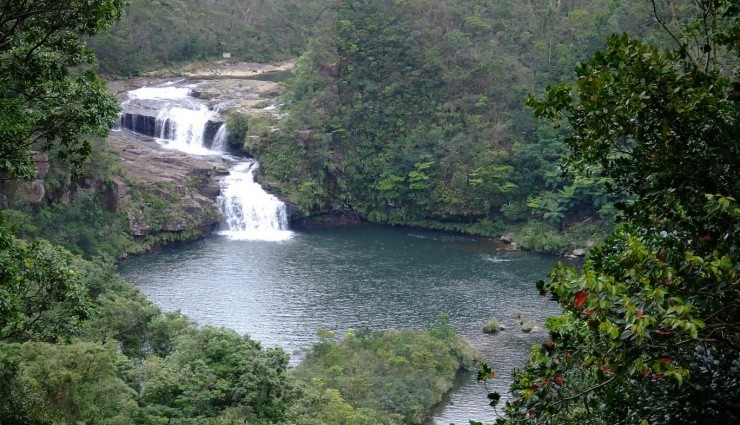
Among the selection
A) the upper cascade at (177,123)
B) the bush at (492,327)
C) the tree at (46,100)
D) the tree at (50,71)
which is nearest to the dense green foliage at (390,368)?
the bush at (492,327)

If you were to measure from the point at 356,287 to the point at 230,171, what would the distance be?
497 inches

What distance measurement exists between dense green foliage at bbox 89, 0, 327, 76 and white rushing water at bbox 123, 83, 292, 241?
13.7 feet

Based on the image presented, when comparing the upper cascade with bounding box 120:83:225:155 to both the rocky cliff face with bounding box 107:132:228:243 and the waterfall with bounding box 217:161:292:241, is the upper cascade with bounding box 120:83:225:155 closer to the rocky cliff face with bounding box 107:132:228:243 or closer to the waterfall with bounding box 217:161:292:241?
the rocky cliff face with bounding box 107:132:228:243

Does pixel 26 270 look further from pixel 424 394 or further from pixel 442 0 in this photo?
pixel 442 0

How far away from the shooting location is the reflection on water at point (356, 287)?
24141 millimetres

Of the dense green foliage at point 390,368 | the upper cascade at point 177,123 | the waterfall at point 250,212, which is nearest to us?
the dense green foliage at point 390,368

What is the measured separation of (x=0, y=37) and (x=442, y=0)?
35.9 meters

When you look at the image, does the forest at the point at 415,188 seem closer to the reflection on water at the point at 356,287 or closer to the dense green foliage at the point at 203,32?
the dense green foliage at the point at 203,32

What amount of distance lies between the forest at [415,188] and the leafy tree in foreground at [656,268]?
0.02m

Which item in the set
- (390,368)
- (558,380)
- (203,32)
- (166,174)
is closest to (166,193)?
(166,174)

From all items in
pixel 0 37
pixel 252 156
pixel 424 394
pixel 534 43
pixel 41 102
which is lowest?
pixel 424 394

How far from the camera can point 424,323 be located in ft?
83.2

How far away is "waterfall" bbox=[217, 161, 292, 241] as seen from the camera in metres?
36.2

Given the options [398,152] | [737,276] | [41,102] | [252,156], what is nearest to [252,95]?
[252,156]
